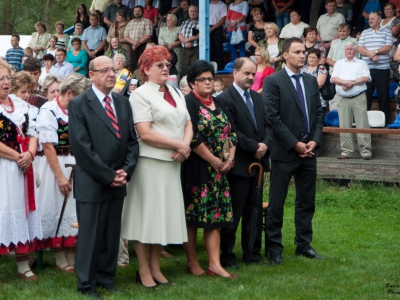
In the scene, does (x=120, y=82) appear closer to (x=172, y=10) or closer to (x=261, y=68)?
(x=261, y=68)

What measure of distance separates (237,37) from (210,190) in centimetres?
927

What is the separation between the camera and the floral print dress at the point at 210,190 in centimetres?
653

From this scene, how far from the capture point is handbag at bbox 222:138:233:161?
662cm

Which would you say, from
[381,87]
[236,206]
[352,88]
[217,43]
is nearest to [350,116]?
[352,88]

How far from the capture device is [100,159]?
5.75m

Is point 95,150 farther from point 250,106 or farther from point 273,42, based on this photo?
point 273,42

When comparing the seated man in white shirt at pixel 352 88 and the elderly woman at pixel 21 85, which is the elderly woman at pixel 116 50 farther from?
the elderly woman at pixel 21 85

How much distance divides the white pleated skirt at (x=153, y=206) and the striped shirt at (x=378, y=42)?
7303mm

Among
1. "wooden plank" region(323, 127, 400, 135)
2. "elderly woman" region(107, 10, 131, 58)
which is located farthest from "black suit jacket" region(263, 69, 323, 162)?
"elderly woman" region(107, 10, 131, 58)

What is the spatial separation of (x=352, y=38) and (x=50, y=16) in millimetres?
22784

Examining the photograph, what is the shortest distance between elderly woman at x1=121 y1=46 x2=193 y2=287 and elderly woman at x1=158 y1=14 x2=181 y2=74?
380 inches

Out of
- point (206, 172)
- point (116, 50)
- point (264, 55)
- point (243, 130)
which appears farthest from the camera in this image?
point (116, 50)

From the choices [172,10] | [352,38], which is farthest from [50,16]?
[352,38]

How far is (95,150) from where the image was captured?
5.83 m
